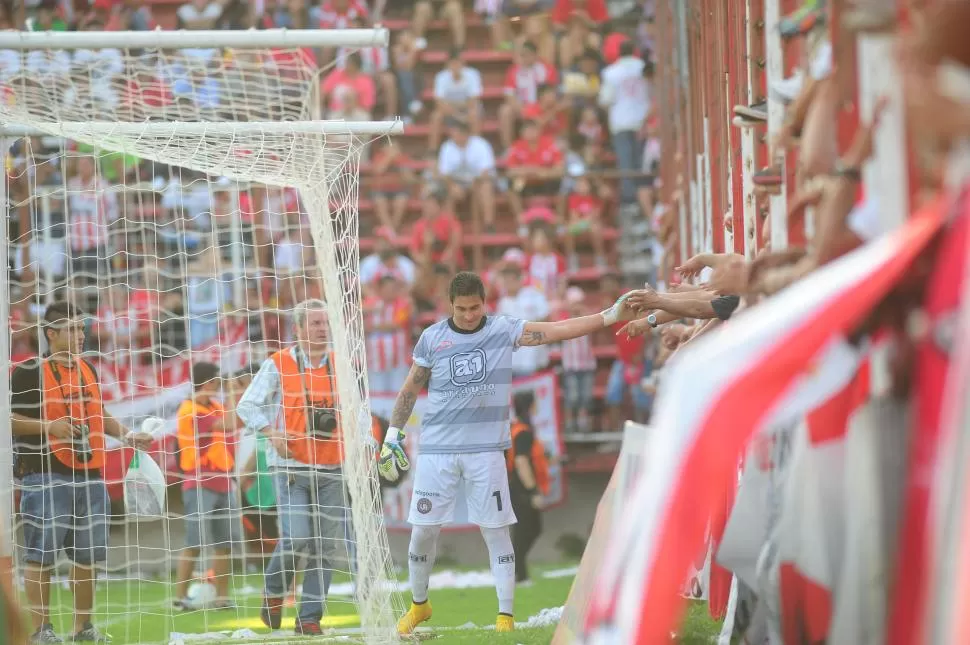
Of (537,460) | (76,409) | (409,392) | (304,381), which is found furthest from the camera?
(537,460)

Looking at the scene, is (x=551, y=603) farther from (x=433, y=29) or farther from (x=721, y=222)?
(x=433, y=29)

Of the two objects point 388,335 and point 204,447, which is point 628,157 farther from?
point 204,447

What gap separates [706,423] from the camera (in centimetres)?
338

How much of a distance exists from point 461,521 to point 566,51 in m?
7.09

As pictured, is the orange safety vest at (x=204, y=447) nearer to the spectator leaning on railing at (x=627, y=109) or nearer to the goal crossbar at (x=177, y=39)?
the goal crossbar at (x=177, y=39)

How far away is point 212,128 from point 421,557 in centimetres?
295

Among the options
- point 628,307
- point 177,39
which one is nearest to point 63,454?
point 177,39

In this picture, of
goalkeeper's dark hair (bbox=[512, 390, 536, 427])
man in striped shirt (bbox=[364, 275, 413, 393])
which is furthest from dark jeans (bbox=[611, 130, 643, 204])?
goalkeeper's dark hair (bbox=[512, 390, 536, 427])

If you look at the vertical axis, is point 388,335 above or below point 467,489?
above

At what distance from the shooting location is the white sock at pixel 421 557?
793cm

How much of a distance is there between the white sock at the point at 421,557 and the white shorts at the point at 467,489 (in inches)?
2.6

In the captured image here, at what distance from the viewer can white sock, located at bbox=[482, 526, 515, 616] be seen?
25.8ft

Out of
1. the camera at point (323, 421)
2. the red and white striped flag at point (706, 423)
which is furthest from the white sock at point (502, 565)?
the red and white striped flag at point (706, 423)

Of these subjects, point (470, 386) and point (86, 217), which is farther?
point (86, 217)
